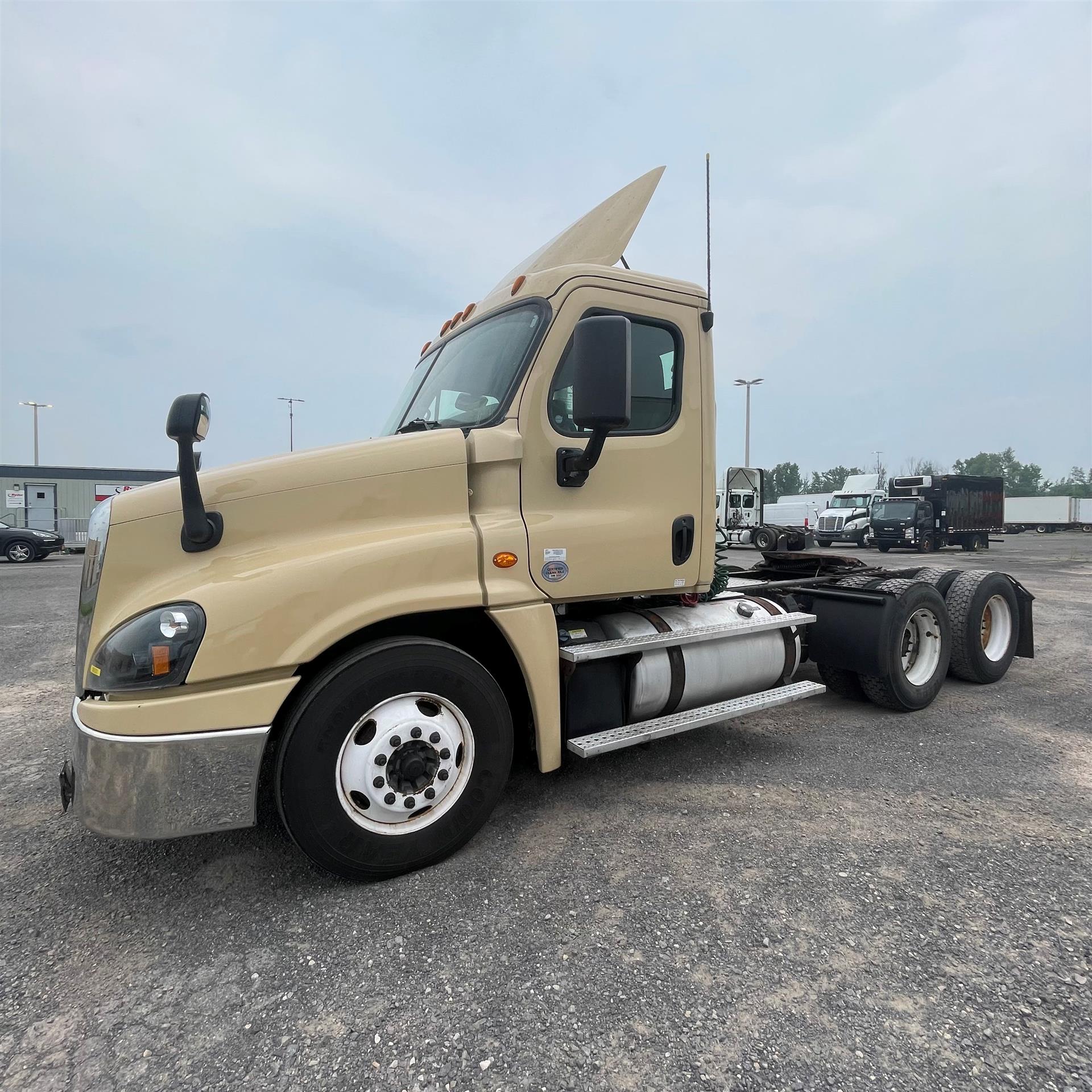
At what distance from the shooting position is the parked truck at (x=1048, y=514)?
48.0m

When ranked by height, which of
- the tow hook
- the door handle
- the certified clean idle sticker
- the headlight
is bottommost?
the tow hook

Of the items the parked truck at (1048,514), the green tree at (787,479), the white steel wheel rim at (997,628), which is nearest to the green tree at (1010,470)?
the green tree at (787,479)

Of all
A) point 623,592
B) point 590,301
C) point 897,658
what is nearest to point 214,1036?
point 623,592

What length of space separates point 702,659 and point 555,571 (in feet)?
4.08

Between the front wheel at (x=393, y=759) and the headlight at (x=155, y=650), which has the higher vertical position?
the headlight at (x=155, y=650)

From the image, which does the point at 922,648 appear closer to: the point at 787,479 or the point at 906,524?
the point at 906,524

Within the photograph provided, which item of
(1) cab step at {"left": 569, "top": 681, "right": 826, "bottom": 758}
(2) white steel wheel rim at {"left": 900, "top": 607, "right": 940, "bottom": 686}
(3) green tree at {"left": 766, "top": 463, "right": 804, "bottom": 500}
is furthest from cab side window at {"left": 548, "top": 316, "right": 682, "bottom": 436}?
(3) green tree at {"left": 766, "top": 463, "right": 804, "bottom": 500}

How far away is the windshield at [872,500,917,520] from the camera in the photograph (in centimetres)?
2569

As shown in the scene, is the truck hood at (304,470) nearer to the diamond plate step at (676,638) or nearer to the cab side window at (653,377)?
the cab side window at (653,377)

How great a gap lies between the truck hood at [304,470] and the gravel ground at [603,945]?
1.61 meters

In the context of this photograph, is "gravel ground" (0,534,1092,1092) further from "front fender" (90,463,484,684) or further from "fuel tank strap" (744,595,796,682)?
"front fender" (90,463,484,684)

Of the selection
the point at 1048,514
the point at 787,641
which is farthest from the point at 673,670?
the point at 1048,514

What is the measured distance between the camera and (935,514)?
25.7 m

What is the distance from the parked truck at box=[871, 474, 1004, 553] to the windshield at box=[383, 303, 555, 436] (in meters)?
26.3
